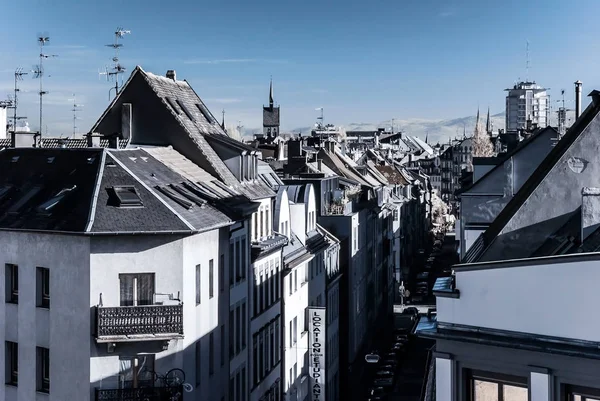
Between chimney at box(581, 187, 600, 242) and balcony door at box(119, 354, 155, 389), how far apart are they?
18.7m

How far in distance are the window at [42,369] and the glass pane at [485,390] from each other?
65.5 ft

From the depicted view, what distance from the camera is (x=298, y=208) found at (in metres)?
64.4

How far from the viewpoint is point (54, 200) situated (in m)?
40.1

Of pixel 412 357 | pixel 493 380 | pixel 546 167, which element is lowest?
pixel 412 357

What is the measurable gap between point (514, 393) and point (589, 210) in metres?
4.63

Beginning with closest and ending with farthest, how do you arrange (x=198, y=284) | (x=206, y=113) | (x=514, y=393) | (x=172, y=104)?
1. (x=514, y=393)
2. (x=198, y=284)
3. (x=172, y=104)
4. (x=206, y=113)

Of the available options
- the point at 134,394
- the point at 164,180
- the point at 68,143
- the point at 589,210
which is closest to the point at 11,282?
the point at 134,394

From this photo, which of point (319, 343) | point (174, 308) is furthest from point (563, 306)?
point (319, 343)

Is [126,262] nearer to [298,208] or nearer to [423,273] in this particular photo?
[298,208]

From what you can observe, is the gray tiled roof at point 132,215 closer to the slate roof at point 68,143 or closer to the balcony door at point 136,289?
the balcony door at point 136,289

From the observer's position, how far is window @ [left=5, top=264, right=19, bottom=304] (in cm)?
4025

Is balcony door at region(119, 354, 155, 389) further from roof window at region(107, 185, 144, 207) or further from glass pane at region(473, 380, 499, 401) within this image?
glass pane at region(473, 380, 499, 401)

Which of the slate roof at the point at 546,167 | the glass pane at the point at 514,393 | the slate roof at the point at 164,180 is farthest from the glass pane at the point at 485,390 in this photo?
the slate roof at the point at 164,180

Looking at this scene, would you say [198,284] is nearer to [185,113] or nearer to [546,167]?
[185,113]
